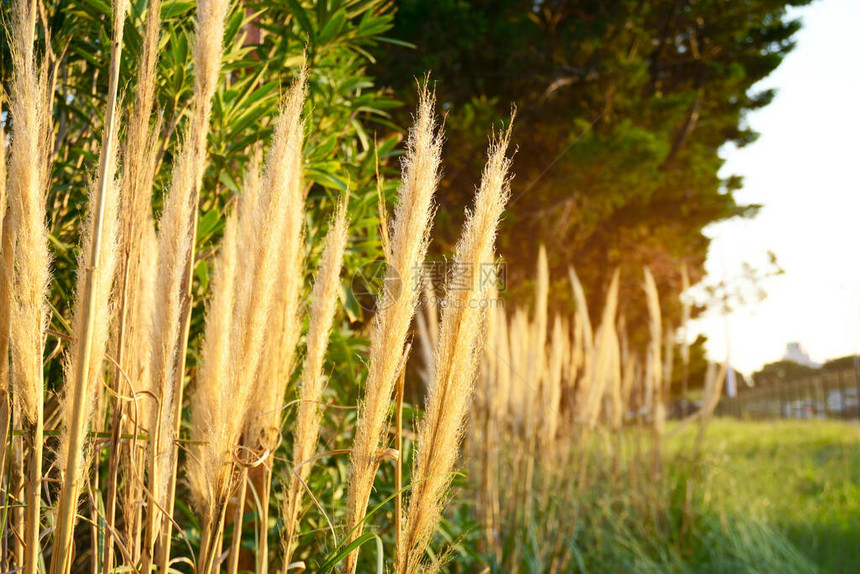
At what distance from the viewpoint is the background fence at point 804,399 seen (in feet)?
32.6

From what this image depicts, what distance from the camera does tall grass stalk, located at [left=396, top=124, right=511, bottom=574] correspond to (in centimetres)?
80

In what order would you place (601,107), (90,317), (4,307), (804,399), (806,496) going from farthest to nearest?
1. (804,399)
2. (601,107)
3. (806,496)
4. (4,307)
5. (90,317)

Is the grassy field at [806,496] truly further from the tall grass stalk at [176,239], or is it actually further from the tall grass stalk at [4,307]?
the tall grass stalk at [4,307]

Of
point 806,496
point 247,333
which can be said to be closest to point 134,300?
point 247,333

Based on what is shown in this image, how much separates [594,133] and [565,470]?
4.00 m

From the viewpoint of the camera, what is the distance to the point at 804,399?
1171 cm

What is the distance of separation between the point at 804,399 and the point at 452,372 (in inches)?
504

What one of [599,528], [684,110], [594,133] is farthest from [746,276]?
[599,528]

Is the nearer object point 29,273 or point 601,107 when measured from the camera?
point 29,273

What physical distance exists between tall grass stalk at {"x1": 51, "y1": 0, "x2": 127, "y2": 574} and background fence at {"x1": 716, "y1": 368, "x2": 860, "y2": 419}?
9592 millimetres

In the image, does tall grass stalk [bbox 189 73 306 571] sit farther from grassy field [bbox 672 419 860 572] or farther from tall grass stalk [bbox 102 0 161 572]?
grassy field [bbox 672 419 860 572]

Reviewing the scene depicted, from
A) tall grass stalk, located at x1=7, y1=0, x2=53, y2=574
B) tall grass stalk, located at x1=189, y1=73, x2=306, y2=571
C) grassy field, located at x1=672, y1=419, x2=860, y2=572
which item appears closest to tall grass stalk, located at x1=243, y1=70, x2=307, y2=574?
tall grass stalk, located at x1=189, y1=73, x2=306, y2=571

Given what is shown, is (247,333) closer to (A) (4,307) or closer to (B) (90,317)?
(B) (90,317)

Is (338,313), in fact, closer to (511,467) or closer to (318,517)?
(318,517)
